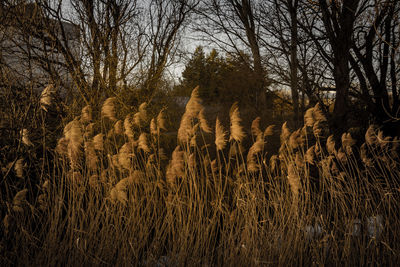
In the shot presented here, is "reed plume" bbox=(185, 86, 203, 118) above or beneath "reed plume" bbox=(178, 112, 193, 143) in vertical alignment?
above

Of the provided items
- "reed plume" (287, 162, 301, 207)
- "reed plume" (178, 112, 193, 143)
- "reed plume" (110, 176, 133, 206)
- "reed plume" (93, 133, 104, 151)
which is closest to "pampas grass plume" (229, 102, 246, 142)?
"reed plume" (178, 112, 193, 143)

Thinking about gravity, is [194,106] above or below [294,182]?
above

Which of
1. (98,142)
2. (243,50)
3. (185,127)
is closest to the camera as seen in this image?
(185,127)

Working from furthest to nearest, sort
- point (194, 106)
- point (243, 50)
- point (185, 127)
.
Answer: point (243, 50), point (185, 127), point (194, 106)

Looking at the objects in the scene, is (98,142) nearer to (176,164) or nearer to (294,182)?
(176,164)


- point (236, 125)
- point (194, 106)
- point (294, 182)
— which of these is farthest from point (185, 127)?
point (294, 182)

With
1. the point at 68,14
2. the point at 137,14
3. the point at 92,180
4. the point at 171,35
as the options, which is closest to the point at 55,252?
the point at 92,180

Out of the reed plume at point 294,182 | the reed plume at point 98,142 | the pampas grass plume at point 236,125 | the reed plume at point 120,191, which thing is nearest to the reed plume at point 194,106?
the pampas grass plume at point 236,125

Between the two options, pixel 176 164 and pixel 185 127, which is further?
pixel 185 127

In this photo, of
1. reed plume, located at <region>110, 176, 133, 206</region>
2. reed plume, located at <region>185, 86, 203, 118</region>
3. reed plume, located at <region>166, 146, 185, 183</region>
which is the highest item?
reed plume, located at <region>185, 86, 203, 118</region>

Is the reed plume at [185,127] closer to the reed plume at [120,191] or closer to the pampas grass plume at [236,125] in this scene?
the pampas grass plume at [236,125]

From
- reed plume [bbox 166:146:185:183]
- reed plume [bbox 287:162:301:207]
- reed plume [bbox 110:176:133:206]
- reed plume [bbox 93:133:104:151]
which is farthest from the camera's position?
reed plume [bbox 93:133:104:151]

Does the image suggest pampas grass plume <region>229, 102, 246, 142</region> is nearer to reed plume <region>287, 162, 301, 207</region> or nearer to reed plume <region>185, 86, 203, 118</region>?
reed plume <region>185, 86, 203, 118</region>

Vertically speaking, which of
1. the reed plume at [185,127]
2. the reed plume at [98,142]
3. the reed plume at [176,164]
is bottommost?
the reed plume at [176,164]
